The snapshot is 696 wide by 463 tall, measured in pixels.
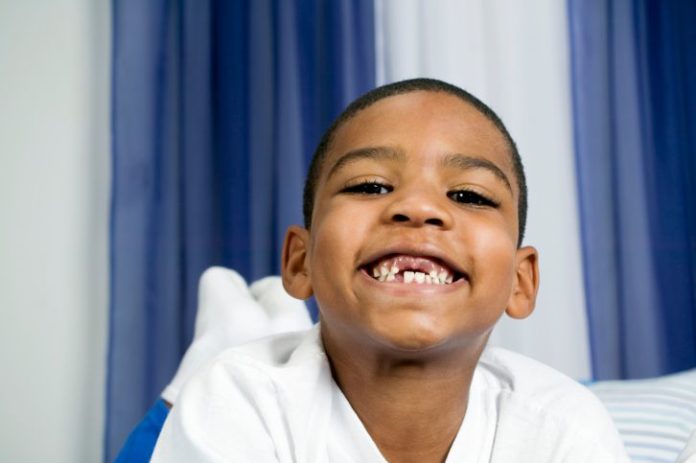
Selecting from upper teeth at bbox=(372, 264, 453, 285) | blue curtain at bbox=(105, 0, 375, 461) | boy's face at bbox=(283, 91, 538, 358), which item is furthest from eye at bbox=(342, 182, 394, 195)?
blue curtain at bbox=(105, 0, 375, 461)

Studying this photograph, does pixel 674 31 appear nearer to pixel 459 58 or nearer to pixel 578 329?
pixel 459 58

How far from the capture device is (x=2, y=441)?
2064mm

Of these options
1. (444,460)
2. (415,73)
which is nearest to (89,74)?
(415,73)

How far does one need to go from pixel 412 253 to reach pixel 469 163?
16 cm

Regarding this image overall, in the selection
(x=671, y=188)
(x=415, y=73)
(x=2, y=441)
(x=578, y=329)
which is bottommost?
(x=2, y=441)

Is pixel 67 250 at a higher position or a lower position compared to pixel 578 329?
higher

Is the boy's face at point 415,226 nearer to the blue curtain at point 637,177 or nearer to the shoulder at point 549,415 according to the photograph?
the shoulder at point 549,415

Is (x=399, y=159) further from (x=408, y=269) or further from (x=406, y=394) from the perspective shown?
(x=406, y=394)

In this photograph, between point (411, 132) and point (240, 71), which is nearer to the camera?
point (411, 132)

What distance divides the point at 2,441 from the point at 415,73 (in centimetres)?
146

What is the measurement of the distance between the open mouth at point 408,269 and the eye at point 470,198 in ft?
0.33

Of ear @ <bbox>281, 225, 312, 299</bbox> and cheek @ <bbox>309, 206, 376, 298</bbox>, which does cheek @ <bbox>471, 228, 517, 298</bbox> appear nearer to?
cheek @ <bbox>309, 206, 376, 298</bbox>

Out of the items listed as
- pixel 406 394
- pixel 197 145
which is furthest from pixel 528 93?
pixel 406 394

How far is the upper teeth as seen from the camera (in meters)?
0.88
